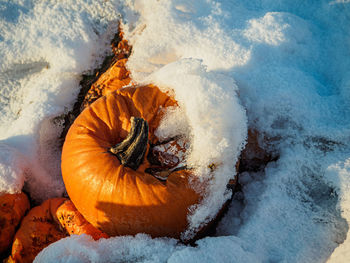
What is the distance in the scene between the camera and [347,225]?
1.25 m

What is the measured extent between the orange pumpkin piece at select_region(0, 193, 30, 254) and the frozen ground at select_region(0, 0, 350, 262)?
8 centimetres

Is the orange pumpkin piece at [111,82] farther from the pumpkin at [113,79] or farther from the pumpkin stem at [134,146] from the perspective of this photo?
the pumpkin stem at [134,146]

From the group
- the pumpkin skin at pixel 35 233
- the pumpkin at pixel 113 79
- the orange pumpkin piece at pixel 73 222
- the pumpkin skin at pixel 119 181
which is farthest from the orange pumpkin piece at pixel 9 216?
the pumpkin at pixel 113 79

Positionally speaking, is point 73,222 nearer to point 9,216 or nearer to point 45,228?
point 45,228

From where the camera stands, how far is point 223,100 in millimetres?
1470

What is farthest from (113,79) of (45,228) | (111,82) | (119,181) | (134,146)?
(45,228)

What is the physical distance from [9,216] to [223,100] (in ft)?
4.99

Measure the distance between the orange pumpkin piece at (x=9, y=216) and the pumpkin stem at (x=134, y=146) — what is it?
0.86m

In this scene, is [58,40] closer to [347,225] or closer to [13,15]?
[13,15]

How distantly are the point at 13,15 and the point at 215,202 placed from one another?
2.36 m

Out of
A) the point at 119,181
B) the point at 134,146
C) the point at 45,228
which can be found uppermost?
the point at 134,146

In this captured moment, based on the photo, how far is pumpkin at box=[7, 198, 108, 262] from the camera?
1.54 m

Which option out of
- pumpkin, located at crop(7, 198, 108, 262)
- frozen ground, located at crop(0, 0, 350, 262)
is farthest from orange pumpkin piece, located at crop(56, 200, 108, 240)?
frozen ground, located at crop(0, 0, 350, 262)

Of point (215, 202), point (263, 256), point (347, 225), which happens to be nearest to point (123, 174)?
point (215, 202)
